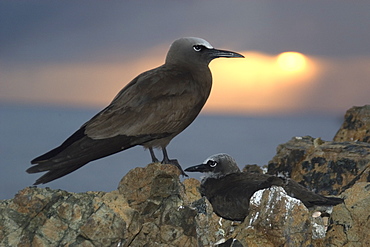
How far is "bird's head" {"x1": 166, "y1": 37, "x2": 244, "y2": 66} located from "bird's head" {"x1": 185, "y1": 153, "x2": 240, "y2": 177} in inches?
80.6

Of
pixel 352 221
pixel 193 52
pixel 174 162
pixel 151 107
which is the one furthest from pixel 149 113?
pixel 352 221

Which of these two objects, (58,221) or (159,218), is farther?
(159,218)

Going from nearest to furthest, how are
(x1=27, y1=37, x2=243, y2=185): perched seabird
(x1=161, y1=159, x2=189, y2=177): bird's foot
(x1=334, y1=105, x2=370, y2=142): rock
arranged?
1. (x1=27, y1=37, x2=243, y2=185): perched seabird
2. (x1=161, y1=159, x2=189, y2=177): bird's foot
3. (x1=334, y1=105, x2=370, y2=142): rock

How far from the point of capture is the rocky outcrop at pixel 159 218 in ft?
29.8

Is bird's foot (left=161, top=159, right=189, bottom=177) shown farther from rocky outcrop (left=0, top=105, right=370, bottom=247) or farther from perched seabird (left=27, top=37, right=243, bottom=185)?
rocky outcrop (left=0, top=105, right=370, bottom=247)

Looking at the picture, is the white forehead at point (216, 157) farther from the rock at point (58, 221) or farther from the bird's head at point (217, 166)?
the rock at point (58, 221)

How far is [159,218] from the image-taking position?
31.8ft

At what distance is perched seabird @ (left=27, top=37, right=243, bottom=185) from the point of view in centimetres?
1056

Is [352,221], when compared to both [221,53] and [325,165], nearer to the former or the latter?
[221,53]

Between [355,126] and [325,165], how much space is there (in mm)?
3792

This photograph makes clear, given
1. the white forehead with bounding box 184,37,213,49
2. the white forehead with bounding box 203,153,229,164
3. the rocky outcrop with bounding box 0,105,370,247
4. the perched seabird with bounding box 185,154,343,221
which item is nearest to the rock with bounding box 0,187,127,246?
the rocky outcrop with bounding box 0,105,370,247

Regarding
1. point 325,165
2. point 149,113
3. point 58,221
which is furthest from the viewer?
point 325,165

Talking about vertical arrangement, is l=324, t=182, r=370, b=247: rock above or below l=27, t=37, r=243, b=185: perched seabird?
below

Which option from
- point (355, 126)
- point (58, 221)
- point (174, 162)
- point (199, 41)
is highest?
point (355, 126)
